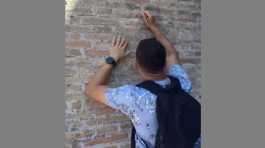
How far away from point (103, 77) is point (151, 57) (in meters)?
0.46

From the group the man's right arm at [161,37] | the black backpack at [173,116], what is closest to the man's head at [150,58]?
the black backpack at [173,116]

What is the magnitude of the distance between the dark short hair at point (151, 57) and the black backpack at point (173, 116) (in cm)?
12

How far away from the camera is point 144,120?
325 centimetres

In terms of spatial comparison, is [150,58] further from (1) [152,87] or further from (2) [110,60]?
(2) [110,60]

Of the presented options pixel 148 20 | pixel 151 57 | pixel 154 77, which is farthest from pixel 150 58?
pixel 148 20

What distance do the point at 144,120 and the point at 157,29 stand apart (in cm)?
94

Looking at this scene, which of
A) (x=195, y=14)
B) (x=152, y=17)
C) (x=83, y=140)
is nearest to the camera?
(x=83, y=140)

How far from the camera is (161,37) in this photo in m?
3.79

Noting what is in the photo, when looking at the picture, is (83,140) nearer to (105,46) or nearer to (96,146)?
(96,146)

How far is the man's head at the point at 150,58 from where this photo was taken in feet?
10.7

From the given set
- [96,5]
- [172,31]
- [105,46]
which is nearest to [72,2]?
[96,5]

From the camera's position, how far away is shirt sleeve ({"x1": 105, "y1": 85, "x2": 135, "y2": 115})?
326cm

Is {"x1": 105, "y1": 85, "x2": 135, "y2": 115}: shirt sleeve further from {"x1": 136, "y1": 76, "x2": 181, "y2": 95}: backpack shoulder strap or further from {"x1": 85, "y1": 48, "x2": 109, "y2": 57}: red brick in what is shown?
{"x1": 85, "y1": 48, "x2": 109, "y2": 57}: red brick

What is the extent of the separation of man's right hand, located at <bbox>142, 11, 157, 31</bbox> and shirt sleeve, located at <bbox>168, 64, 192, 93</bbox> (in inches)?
16.1
